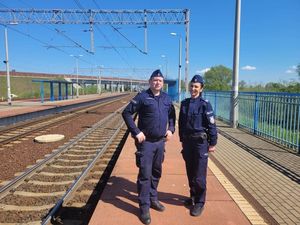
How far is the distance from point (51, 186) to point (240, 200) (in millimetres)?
3555

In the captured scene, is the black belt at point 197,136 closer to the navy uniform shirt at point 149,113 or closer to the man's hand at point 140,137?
the navy uniform shirt at point 149,113

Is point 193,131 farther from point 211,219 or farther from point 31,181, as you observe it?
point 31,181

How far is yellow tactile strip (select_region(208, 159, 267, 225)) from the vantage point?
4523mm

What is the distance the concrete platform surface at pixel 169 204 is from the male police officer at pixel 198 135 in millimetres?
254

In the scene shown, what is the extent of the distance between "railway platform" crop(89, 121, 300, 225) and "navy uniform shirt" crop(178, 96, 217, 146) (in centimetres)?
108

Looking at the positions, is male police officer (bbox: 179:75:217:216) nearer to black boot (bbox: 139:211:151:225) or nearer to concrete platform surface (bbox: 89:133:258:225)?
concrete platform surface (bbox: 89:133:258:225)

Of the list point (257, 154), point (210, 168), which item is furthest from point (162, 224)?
point (257, 154)

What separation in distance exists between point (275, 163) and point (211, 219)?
430 centimetres

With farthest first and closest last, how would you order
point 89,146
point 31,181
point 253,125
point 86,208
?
1. point 253,125
2. point 89,146
3. point 31,181
4. point 86,208

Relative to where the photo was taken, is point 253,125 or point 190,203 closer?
point 190,203

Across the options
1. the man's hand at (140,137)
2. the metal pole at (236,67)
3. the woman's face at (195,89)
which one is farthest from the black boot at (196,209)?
the metal pole at (236,67)

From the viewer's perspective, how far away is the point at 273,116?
38.7 feet

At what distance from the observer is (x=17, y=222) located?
15.7 ft

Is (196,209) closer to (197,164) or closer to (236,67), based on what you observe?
(197,164)
